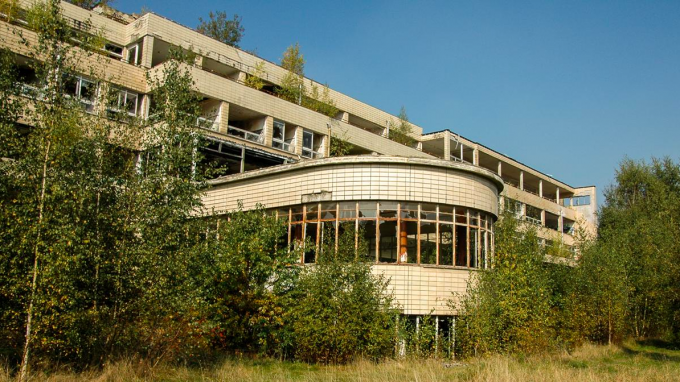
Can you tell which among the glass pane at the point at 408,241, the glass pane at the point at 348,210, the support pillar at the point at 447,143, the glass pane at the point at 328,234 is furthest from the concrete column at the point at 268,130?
the support pillar at the point at 447,143

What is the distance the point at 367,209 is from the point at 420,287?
2.88m

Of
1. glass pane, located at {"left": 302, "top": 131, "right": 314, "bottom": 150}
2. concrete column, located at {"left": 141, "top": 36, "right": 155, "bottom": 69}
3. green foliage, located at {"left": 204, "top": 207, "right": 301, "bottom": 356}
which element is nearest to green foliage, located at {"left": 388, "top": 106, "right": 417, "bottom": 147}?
glass pane, located at {"left": 302, "top": 131, "right": 314, "bottom": 150}

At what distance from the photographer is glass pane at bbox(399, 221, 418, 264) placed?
18531 millimetres

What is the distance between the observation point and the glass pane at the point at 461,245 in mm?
19641

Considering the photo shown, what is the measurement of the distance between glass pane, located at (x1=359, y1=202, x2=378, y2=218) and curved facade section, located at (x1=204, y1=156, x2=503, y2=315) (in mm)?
31

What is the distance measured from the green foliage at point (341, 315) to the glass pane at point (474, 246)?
4.52 m

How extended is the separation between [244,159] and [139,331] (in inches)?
715

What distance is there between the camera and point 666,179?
51438 mm

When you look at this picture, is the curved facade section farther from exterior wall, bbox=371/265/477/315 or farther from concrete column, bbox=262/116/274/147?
concrete column, bbox=262/116/274/147

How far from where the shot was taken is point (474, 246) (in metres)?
19.9

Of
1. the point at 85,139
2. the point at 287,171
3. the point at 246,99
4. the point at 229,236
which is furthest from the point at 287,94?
the point at 85,139

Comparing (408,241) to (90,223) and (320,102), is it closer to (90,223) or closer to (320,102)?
(90,223)

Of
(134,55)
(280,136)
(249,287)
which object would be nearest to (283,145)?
(280,136)

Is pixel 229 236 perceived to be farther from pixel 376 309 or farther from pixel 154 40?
pixel 154 40
